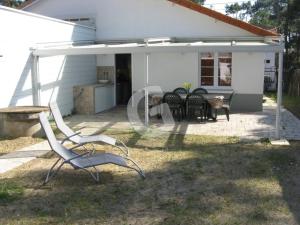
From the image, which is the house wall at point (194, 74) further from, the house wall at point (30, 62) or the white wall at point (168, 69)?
the house wall at point (30, 62)

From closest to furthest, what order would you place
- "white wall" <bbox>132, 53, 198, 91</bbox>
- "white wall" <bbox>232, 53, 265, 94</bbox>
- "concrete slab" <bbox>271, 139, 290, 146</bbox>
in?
"concrete slab" <bbox>271, 139, 290, 146</bbox> → "white wall" <bbox>232, 53, 265, 94</bbox> → "white wall" <bbox>132, 53, 198, 91</bbox>

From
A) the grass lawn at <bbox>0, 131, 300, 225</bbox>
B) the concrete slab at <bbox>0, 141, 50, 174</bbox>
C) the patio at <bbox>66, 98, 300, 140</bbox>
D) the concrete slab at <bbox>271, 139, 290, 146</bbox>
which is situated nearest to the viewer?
the grass lawn at <bbox>0, 131, 300, 225</bbox>

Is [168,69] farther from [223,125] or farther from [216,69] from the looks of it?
[223,125]

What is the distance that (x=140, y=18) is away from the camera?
54.9ft

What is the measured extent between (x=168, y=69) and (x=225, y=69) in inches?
88.9

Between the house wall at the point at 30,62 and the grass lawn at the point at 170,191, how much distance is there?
12.5ft

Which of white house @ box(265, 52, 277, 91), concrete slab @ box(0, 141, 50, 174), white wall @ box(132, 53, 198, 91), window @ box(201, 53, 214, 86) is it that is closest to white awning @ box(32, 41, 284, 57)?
concrete slab @ box(0, 141, 50, 174)

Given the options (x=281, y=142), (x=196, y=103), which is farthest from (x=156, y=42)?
(x=281, y=142)

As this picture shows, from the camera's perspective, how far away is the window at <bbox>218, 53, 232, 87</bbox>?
15.9 meters

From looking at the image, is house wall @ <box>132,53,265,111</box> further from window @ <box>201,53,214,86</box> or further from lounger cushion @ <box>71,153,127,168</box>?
lounger cushion @ <box>71,153,127,168</box>

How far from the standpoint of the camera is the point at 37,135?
1108cm

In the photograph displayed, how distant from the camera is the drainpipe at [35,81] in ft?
41.3

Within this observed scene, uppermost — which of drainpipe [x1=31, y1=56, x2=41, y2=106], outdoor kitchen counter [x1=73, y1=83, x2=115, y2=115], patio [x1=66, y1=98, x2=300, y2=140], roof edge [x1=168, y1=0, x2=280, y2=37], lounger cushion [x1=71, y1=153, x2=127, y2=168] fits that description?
A: roof edge [x1=168, y1=0, x2=280, y2=37]

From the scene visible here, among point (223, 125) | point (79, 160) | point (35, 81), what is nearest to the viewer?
point (79, 160)
